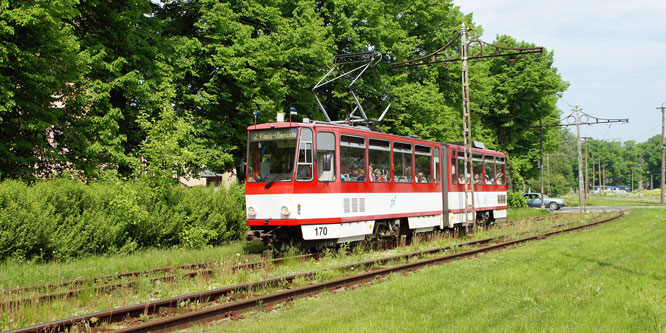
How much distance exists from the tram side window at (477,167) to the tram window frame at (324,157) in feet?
31.3

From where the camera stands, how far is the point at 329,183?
14.1m

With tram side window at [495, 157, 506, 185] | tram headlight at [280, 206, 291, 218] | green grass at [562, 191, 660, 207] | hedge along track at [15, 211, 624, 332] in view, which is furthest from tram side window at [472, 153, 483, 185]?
green grass at [562, 191, 660, 207]

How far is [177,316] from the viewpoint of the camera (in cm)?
727

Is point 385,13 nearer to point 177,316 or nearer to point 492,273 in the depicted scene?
point 492,273

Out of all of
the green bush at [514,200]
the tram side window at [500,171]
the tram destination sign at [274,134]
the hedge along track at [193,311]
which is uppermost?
the tram destination sign at [274,134]

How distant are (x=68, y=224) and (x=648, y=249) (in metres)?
14.9

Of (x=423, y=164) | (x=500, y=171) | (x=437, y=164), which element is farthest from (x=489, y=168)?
(x=423, y=164)

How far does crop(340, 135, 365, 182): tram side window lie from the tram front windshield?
1.41 metres

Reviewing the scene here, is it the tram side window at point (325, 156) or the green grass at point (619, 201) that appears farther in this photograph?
the green grass at point (619, 201)

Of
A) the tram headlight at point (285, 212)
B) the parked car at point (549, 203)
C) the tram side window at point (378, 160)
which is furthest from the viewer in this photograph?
the parked car at point (549, 203)

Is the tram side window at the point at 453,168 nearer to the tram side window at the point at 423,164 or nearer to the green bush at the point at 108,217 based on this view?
the tram side window at the point at 423,164

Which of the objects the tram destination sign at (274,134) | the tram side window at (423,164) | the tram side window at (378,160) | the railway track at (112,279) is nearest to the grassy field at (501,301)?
the railway track at (112,279)

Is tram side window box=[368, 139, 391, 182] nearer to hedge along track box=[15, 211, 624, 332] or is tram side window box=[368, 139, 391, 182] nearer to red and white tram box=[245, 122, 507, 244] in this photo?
red and white tram box=[245, 122, 507, 244]

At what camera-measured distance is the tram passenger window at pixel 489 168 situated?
76.6 ft
